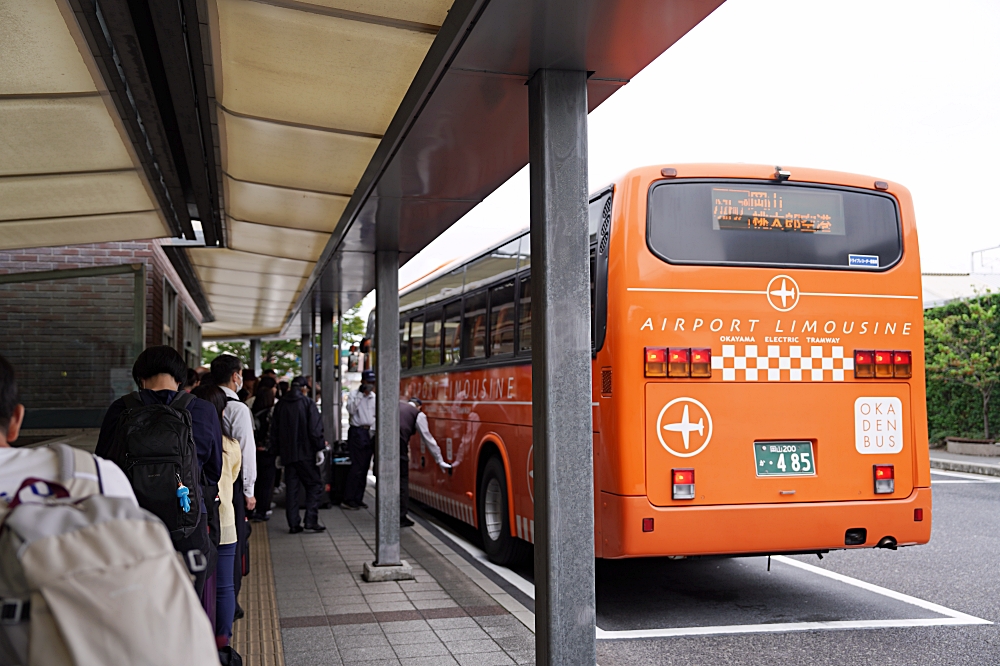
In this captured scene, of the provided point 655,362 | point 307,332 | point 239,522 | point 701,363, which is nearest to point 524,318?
point 655,362

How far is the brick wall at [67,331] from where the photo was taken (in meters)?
8.45

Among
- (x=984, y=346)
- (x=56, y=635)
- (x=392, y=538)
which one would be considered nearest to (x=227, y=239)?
(x=392, y=538)

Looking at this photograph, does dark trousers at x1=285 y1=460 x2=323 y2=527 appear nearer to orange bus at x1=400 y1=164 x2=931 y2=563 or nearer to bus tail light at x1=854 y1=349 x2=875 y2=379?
orange bus at x1=400 y1=164 x2=931 y2=563

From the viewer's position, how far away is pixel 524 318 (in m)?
8.52

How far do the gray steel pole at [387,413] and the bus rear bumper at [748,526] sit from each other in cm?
209

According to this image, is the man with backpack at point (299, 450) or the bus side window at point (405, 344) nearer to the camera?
the man with backpack at point (299, 450)

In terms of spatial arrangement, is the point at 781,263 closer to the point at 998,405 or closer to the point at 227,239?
the point at 227,239

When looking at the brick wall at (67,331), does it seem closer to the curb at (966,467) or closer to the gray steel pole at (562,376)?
the gray steel pole at (562,376)

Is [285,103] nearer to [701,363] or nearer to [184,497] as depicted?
[184,497]

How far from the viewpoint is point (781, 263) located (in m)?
6.89

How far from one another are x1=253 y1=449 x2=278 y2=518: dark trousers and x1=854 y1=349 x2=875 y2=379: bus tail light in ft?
22.5

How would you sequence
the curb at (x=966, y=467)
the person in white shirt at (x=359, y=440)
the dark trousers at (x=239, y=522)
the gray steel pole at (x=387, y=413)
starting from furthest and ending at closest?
the curb at (x=966, y=467) → the person in white shirt at (x=359, y=440) → the gray steel pole at (x=387, y=413) → the dark trousers at (x=239, y=522)

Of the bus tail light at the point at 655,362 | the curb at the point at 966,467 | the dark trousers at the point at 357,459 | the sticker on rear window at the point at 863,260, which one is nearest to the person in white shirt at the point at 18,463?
the bus tail light at the point at 655,362

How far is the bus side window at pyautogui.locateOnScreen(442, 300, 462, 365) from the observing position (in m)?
10.8
